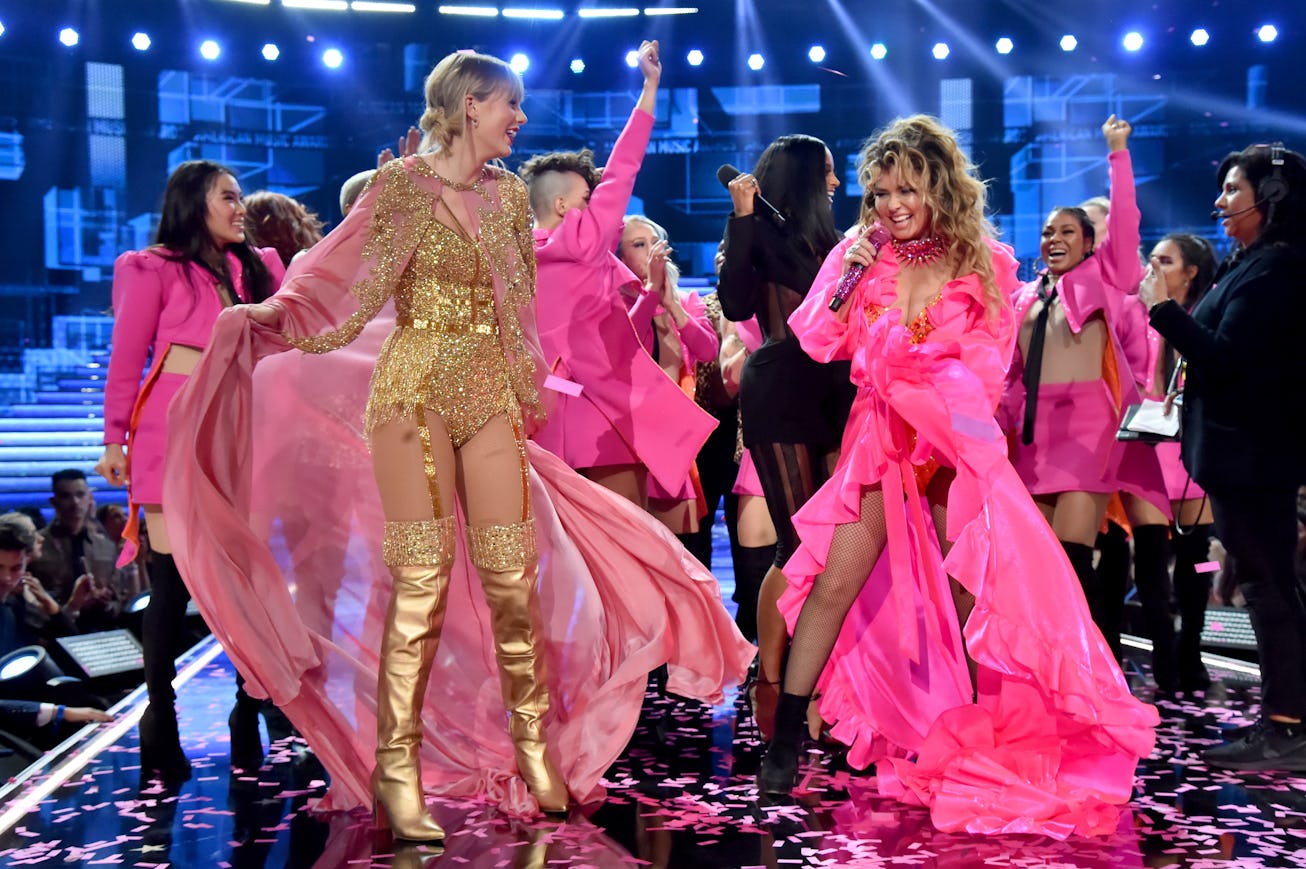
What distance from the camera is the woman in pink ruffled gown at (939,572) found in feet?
10.0

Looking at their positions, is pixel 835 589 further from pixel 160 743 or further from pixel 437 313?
pixel 160 743

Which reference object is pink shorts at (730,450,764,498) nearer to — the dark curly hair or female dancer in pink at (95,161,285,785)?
the dark curly hair

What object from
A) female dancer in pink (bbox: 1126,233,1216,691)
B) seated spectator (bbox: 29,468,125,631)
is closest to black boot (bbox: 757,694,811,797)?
female dancer in pink (bbox: 1126,233,1216,691)

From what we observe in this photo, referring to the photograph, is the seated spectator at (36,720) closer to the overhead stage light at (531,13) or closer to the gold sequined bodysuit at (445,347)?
the gold sequined bodysuit at (445,347)

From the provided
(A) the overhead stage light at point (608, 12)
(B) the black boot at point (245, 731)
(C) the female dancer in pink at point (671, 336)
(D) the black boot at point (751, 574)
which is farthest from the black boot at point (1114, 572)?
(A) the overhead stage light at point (608, 12)

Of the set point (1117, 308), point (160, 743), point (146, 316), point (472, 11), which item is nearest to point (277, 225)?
point (146, 316)

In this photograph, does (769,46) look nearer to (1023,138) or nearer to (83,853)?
(1023,138)

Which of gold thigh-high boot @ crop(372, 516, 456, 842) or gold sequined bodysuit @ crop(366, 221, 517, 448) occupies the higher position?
gold sequined bodysuit @ crop(366, 221, 517, 448)

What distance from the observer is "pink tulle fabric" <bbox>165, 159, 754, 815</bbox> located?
330 centimetres

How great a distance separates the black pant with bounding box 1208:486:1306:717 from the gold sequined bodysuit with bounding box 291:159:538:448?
7.04 ft

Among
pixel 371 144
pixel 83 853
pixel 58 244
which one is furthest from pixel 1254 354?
pixel 58 244

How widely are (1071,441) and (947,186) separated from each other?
161 centimetres

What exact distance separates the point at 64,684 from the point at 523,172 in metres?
2.53

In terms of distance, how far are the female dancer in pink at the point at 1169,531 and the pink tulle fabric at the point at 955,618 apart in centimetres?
179
